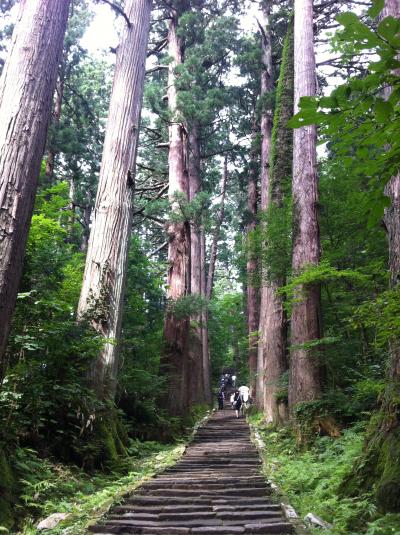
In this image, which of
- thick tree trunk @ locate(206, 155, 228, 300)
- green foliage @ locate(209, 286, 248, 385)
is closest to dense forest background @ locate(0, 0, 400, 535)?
thick tree trunk @ locate(206, 155, 228, 300)

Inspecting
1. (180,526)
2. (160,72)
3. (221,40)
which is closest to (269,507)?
(180,526)

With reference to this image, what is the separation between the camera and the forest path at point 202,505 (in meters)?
4.07

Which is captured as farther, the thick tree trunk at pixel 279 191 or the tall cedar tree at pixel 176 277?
the thick tree trunk at pixel 279 191

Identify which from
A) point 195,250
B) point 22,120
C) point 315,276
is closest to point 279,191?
point 315,276

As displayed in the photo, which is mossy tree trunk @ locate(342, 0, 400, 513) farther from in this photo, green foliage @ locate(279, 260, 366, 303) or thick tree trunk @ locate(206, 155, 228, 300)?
thick tree trunk @ locate(206, 155, 228, 300)

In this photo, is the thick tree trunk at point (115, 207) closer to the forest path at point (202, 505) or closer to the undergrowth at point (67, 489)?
the undergrowth at point (67, 489)

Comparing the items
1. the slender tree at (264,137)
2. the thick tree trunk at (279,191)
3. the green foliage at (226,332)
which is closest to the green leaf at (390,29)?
the thick tree trunk at (279,191)

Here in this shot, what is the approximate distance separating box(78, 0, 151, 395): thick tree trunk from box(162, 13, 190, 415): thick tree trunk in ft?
14.1

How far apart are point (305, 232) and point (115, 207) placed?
3.97 metres

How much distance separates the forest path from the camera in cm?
407

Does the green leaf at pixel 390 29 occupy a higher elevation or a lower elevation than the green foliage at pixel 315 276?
lower

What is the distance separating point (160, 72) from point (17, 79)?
17.5m

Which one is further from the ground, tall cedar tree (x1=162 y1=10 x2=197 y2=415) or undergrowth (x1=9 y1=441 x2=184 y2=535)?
tall cedar tree (x1=162 y1=10 x2=197 y2=415)

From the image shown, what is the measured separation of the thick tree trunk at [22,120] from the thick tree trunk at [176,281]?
27.1 ft
